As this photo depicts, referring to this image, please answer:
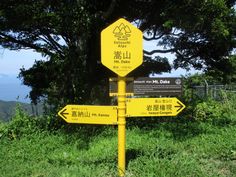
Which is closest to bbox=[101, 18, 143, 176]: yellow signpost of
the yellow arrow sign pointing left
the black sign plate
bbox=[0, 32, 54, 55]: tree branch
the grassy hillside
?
the yellow arrow sign pointing left

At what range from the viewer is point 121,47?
22.1 feet

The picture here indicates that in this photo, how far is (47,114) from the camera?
11391 millimetres

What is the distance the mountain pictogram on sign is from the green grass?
72.6 inches

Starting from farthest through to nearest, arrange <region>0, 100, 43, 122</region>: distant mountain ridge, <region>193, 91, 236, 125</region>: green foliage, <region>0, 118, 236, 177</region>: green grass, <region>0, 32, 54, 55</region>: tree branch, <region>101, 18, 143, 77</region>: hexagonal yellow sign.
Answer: <region>0, 32, 54, 55</region>: tree branch < <region>0, 100, 43, 122</region>: distant mountain ridge < <region>193, 91, 236, 125</region>: green foliage < <region>0, 118, 236, 177</region>: green grass < <region>101, 18, 143, 77</region>: hexagonal yellow sign

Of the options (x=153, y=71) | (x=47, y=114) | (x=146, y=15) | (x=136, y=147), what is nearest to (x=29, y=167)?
(x=136, y=147)

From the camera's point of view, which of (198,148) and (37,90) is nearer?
(198,148)

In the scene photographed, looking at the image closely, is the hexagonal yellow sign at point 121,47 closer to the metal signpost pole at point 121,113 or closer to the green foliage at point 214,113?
the metal signpost pole at point 121,113

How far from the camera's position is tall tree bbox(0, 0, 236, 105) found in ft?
33.2

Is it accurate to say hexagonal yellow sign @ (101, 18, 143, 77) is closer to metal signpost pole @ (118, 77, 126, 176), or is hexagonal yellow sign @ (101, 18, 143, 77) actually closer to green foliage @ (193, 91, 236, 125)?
metal signpost pole @ (118, 77, 126, 176)

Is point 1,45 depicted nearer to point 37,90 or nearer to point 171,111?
point 37,90

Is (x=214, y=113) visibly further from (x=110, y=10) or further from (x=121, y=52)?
(x=121, y=52)

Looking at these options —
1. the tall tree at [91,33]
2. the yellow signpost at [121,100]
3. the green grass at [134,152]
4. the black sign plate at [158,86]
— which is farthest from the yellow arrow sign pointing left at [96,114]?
the tall tree at [91,33]

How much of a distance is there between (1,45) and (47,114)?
191 inches

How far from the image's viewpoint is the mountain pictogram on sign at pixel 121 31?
671 centimetres
